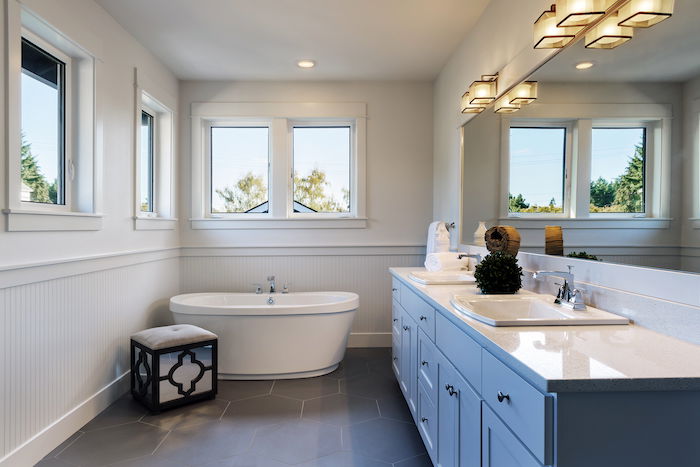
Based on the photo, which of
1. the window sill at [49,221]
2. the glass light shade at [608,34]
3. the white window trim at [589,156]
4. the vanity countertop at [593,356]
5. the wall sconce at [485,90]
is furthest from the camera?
the wall sconce at [485,90]

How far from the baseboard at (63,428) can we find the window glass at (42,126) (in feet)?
3.88

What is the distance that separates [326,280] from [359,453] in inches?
77.5

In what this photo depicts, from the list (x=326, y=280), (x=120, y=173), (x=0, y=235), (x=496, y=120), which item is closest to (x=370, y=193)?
(x=326, y=280)

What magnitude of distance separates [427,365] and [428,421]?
26cm

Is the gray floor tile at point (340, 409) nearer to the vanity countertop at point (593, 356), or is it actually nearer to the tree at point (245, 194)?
the vanity countertop at point (593, 356)

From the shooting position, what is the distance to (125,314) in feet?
9.57

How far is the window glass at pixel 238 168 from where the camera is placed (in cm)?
405

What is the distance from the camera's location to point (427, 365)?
2018 mm

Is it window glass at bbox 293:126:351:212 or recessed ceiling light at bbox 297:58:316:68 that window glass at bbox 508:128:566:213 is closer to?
recessed ceiling light at bbox 297:58:316:68

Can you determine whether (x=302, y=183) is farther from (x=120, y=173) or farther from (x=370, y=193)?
(x=120, y=173)

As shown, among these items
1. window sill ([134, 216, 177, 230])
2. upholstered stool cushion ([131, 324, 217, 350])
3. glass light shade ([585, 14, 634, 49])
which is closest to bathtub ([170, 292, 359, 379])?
upholstered stool cushion ([131, 324, 217, 350])

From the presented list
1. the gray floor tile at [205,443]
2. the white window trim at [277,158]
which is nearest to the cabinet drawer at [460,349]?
the gray floor tile at [205,443]

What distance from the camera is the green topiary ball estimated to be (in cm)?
193

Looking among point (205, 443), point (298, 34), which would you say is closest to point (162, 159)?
point (298, 34)
